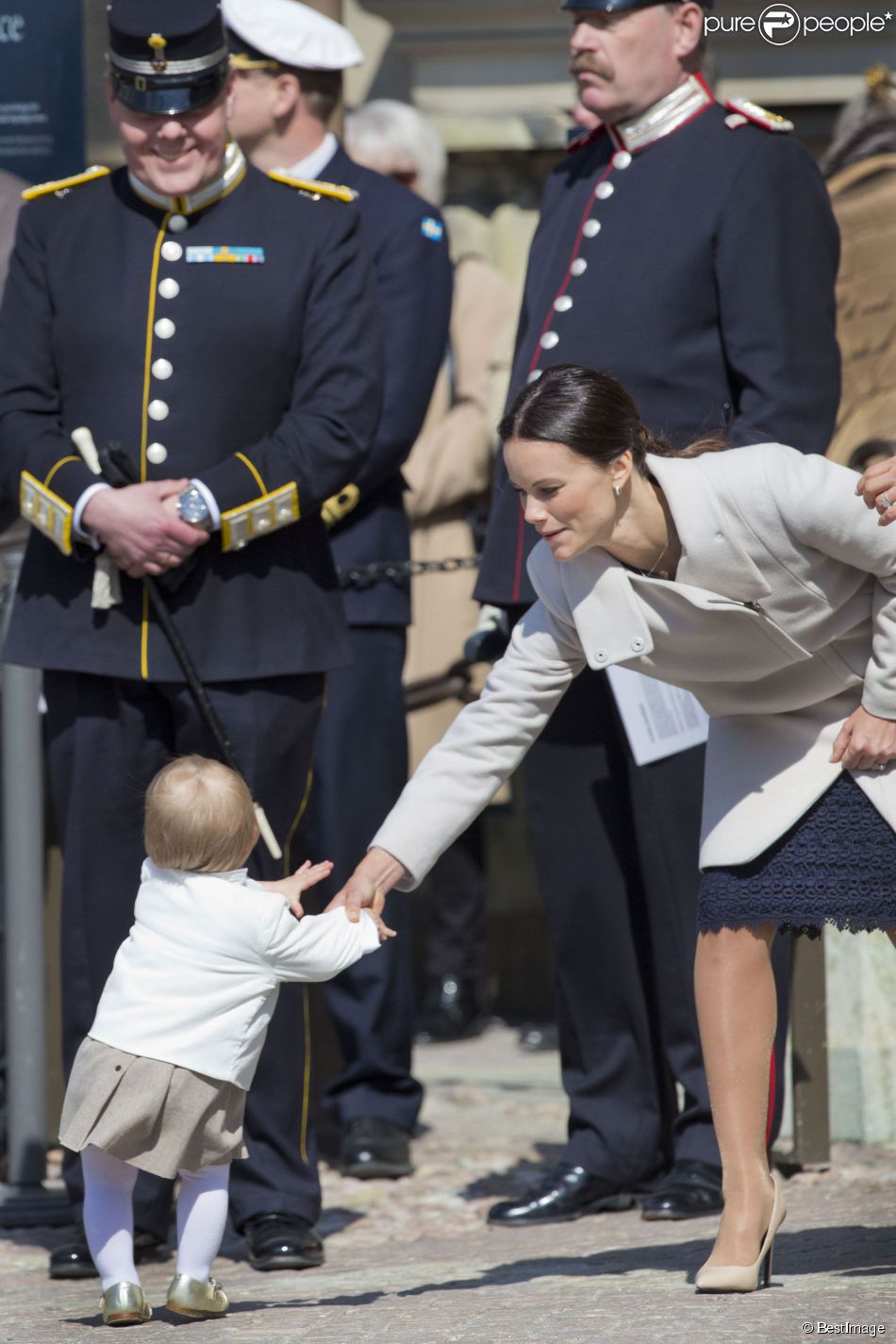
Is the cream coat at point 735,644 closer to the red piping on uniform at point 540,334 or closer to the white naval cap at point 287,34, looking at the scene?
the red piping on uniform at point 540,334

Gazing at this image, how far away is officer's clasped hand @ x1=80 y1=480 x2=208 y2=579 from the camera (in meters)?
3.99

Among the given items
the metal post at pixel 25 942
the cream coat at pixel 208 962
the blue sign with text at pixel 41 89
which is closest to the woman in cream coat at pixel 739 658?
the cream coat at pixel 208 962

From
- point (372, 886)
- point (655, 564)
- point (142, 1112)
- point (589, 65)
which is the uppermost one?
point (589, 65)

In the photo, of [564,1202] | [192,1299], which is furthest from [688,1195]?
[192,1299]

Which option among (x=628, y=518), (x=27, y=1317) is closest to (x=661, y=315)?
(x=628, y=518)

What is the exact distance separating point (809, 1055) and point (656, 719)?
34.8 inches

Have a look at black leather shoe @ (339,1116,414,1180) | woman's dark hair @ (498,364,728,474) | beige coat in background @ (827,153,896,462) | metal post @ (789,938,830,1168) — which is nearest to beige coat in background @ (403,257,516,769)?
beige coat in background @ (827,153,896,462)

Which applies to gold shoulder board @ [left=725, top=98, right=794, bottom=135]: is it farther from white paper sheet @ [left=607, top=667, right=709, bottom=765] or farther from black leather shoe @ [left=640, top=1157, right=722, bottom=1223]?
black leather shoe @ [left=640, top=1157, right=722, bottom=1223]

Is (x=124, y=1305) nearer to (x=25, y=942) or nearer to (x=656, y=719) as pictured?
(x=25, y=942)

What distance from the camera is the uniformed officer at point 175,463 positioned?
4113 millimetres

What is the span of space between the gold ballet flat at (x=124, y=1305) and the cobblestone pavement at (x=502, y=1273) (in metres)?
0.04

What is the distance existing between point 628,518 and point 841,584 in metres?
0.33

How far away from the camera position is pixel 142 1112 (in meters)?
3.54

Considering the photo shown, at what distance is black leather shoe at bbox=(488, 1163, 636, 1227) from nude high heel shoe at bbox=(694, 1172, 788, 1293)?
937 mm
